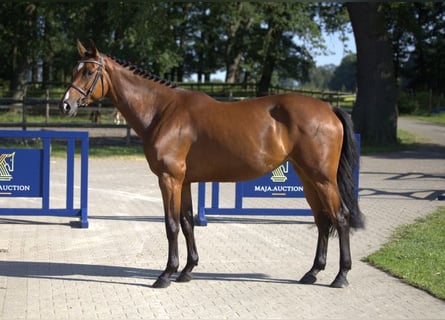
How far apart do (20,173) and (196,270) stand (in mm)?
3839

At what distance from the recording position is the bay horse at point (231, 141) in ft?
24.0

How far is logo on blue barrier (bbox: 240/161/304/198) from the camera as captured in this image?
35.7 ft

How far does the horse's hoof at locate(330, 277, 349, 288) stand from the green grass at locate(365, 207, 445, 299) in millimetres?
741

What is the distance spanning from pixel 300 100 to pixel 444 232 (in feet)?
13.0

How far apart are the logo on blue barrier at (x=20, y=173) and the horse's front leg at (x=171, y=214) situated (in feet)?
12.7

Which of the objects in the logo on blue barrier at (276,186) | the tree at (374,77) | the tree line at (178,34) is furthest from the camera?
the tree line at (178,34)

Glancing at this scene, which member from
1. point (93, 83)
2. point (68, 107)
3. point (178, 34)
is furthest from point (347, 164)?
point (178, 34)

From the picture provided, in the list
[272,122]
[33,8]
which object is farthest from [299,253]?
[33,8]

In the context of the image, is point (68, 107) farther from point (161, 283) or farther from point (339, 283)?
point (339, 283)

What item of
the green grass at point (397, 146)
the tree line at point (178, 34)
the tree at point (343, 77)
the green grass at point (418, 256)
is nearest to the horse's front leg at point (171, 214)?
the green grass at point (418, 256)

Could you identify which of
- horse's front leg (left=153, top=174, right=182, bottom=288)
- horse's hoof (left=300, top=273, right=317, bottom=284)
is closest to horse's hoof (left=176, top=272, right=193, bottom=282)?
horse's front leg (left=153, top=174, right=182, bottom=288)

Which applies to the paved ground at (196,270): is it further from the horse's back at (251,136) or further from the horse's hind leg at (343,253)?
the horse's back at (251,136)

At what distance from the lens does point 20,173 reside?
10492 millimetres

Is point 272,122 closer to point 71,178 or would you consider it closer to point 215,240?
point 215,240
